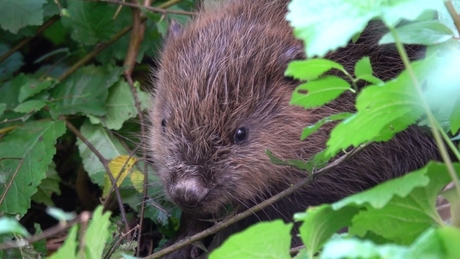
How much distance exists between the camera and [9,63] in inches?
147

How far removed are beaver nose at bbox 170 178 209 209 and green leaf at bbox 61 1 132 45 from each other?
4.12 feet

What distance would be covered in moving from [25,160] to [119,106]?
0.57m

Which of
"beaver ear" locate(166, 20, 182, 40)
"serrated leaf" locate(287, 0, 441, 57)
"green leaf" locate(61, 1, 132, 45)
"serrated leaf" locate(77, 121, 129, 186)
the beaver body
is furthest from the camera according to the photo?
"green leaf" locate(61, 1, 132, 45)

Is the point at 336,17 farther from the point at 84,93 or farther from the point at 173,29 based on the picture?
the point at 84,93

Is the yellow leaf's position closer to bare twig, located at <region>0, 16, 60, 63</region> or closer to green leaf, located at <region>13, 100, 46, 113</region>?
green leaf, located at <region>13, 100, 46, 113</region>

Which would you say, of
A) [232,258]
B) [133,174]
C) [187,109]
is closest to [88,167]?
[133,174]

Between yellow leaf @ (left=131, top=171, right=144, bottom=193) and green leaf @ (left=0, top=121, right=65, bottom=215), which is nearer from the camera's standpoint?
green leaf @ (left=0, top=121, right=65, bottom=215)

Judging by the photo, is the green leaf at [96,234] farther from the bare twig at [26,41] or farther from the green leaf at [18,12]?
the bare twig at [26,41]

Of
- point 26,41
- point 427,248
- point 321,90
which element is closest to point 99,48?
point 26,41

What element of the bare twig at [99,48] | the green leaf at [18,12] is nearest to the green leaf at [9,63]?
the bare twig at [99,48]

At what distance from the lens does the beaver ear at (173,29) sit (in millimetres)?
3112

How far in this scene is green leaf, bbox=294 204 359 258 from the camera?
1551 mm

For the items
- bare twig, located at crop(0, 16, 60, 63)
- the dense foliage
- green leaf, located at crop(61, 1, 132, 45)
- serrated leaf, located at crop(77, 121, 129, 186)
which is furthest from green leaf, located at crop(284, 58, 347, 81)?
bare twig, located at crop(0, 16, 60, 63)

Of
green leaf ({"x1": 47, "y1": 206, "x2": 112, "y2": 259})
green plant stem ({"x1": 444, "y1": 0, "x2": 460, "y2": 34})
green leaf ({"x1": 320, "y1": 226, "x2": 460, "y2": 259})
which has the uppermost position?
green plant stem ({"x1": 444, "y1": 0, "x2": 460, "y2": 34})
